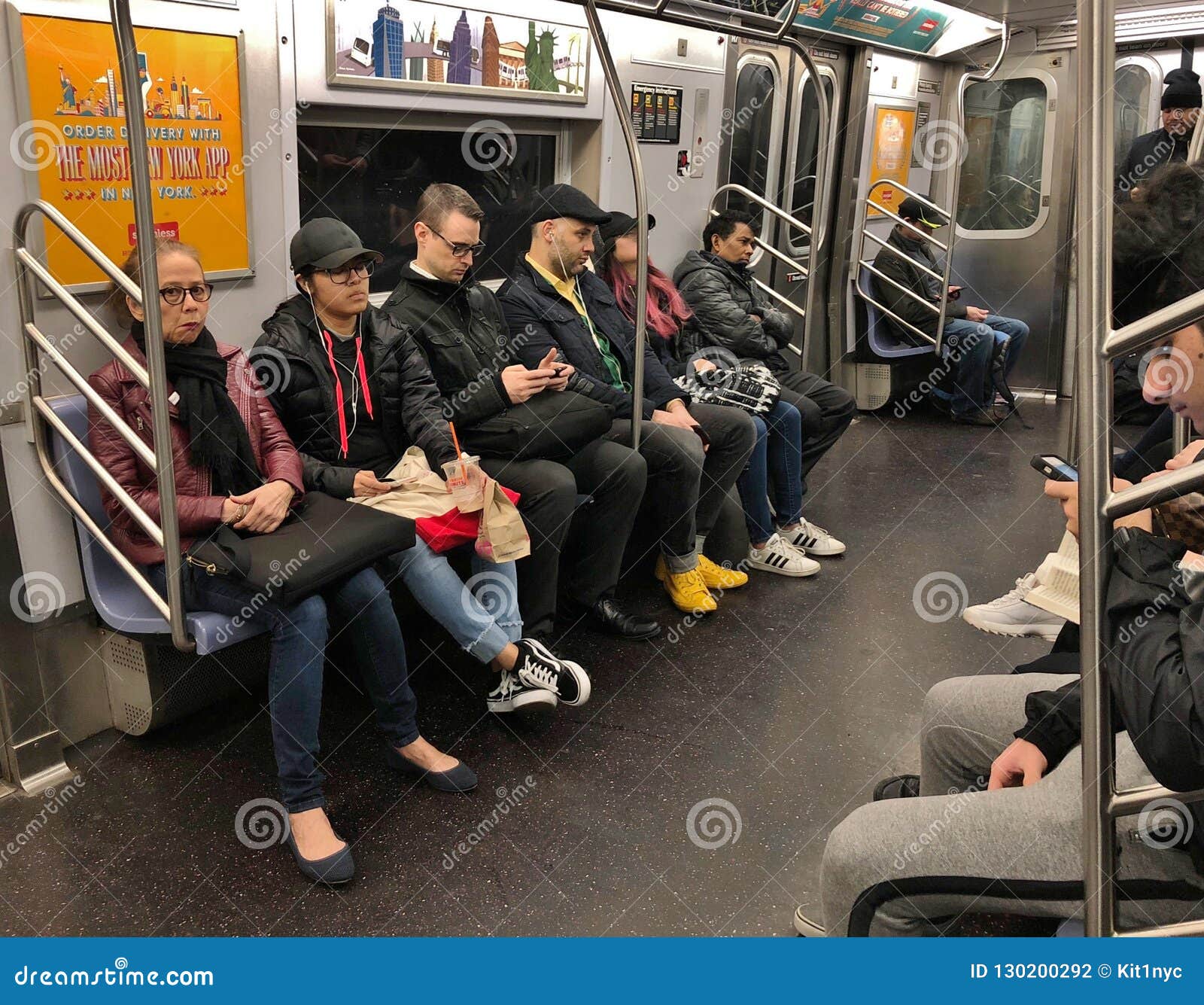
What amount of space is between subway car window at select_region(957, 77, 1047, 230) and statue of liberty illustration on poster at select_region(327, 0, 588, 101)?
17.0 ft

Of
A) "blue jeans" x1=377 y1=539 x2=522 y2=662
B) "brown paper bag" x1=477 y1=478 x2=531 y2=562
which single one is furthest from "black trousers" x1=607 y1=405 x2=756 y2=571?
"blue jeans" x1=377 y1=539 x2=522 y2=662

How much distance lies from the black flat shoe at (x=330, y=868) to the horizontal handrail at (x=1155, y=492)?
6.91 ft

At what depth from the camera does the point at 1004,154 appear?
9008mm

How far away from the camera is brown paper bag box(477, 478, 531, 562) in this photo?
10.9 feet

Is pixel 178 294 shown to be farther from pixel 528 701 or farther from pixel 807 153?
pixel 807 153

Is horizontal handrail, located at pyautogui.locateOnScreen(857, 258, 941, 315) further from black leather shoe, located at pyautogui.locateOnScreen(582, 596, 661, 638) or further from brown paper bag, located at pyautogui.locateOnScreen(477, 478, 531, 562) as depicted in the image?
brown paper bag, located at pyautogui.locateOnScreen(477, 478, 531, 562)

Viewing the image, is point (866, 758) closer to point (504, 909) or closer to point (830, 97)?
point (504, 909)

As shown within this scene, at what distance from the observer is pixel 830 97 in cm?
751

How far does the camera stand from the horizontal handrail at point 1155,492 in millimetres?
1008

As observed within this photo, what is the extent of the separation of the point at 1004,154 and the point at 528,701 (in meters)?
7.44

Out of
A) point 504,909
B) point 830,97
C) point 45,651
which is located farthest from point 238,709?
point 830,97

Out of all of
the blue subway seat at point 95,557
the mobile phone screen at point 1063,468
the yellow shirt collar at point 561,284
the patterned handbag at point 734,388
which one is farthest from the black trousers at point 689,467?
the mobile phone screen at point 1063,468

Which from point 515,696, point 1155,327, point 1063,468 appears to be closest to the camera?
point 1155,327

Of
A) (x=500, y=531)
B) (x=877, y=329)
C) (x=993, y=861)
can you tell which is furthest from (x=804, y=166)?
(x=993, y=861)
